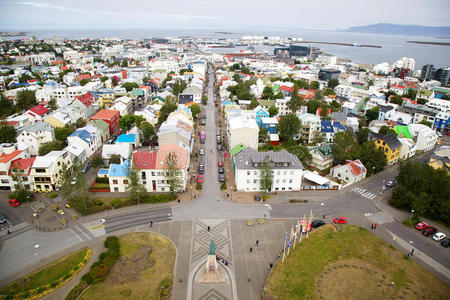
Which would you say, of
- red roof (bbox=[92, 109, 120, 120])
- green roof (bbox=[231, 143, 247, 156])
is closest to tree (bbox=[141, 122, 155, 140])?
red roof (bbox=[92, 109, 120, 120])

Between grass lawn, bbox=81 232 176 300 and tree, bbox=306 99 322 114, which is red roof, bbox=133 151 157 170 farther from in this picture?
tree, bbox=306 99 322 114

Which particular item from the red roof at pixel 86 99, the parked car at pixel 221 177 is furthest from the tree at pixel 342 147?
the red roof at pixel 86 99

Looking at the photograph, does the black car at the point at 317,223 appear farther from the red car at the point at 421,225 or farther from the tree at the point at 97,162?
the tree at the point at 97,162

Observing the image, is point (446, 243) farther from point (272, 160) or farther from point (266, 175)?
point (272, 160)

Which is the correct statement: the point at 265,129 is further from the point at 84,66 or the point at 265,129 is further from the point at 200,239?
the point at 84,66

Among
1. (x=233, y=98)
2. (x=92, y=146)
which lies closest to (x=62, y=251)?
(x=92, y=146)

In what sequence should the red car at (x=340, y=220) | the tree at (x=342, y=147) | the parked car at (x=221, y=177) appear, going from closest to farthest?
the red car at (x=340, y=220), the parked car at (x=221, y=177), the tree at (x=342, y=147)
